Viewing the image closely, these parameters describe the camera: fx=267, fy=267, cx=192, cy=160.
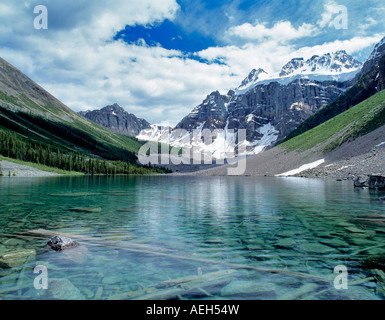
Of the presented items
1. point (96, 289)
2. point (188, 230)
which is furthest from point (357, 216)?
point (96, 289)

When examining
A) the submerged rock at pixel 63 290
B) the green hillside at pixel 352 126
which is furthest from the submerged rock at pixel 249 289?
the green hillside at pixel 352 126

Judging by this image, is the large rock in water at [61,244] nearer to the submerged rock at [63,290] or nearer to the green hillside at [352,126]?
the submerged rock at [63,290]

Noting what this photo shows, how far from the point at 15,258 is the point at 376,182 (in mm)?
57766

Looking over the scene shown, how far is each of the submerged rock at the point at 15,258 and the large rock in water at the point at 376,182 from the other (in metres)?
55.3

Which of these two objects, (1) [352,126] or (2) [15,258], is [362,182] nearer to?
(2) [15,258]

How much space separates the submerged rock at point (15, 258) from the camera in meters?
11.7

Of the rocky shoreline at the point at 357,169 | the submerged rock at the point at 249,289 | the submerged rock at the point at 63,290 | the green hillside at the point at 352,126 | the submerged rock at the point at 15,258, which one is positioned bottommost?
the submerged rock at the point at 249,289

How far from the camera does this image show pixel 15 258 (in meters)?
12.3

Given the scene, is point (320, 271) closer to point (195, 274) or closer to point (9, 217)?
point (195, 274)

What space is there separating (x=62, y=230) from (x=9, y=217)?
834 cm

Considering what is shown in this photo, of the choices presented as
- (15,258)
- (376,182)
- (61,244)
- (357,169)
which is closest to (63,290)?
(15,258)

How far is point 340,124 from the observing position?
159 metres

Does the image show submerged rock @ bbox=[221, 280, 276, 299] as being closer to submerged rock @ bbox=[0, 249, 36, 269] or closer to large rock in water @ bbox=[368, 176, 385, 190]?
submerged rock @ bbox=[0, 249, 36, 269]
